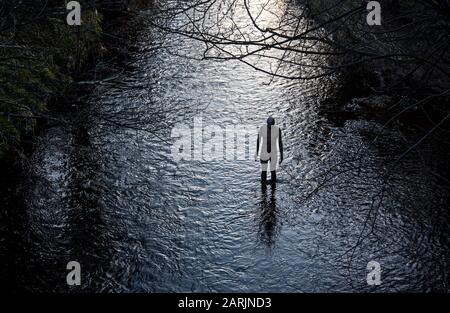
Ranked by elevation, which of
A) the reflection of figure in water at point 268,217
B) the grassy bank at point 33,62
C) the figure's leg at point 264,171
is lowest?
the reflection of figure in water at point 268,217

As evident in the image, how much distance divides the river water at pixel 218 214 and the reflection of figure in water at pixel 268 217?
0.04m

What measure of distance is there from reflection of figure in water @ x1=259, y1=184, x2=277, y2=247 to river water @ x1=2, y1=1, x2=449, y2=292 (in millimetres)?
36

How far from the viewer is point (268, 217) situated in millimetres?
10852

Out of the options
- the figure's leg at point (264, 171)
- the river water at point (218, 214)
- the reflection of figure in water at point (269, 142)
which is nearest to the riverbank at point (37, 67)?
the river water at point (218, 214)

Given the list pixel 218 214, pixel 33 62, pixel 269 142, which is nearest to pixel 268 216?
pixel 218 214

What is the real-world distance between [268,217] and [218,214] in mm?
1098

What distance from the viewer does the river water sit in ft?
30.3

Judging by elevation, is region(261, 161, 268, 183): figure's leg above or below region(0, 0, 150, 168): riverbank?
below

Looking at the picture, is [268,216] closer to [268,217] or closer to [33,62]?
[268,217]

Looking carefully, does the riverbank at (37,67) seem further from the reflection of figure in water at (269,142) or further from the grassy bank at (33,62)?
the reflection of figure in water at (269,142)

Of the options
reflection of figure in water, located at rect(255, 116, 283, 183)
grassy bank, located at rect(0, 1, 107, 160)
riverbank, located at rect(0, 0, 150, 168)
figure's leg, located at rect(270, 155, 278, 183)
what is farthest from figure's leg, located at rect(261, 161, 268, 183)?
grassy bank, located at rect(0, 1, 107, 160)

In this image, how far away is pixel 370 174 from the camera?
12.6m

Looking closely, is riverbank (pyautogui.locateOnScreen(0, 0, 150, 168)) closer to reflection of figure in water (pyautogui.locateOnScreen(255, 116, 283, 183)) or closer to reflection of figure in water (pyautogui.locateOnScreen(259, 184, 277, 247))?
reflection of figure in water (pyautogui.locateOnScreen(255, 116, 283, 183))

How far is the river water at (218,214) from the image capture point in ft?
30.3
